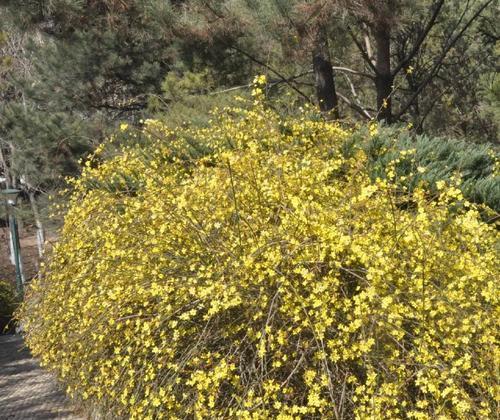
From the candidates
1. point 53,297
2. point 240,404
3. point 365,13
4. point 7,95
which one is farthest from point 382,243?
point 7,95

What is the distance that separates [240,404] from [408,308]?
87 cm

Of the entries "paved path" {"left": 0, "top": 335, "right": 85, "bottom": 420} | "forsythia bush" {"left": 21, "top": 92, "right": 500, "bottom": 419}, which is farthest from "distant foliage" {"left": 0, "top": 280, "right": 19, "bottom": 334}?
"forsythia bush" {"left": 21, "top": 92, "right": 500, "bottom": 419}

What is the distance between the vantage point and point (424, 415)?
2.78m

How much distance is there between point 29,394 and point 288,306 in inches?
137

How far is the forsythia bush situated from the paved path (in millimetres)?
982

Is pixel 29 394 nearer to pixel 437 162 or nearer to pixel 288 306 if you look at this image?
pixel 288 306

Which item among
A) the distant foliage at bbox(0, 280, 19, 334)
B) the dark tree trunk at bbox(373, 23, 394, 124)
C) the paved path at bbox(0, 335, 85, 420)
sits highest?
the dark tree trunk at bbox(373, 23, 394, 124)

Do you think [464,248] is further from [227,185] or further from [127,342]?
[127,342]

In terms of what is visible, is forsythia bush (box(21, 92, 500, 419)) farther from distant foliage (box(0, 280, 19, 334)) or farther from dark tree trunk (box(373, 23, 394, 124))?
distant foliage (box(0, 280, 19, 334))

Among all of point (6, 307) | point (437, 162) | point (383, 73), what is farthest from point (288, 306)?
point (6, 307)

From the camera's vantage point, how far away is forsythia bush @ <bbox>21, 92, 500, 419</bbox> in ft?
9.61

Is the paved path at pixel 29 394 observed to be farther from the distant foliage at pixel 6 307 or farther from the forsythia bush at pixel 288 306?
the distant foliage at pixel 6 307

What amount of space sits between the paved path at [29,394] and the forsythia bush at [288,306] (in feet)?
3.22

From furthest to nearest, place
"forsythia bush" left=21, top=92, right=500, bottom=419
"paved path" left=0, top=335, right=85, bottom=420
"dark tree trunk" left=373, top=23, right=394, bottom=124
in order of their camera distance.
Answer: "dark tree trunk" left=373, top=23, right=394, bottom=124, "paved path" left=0, top=335, right=85, bottom=420, "forsythia bush" left=21, top=92, right=500, bottom=419
